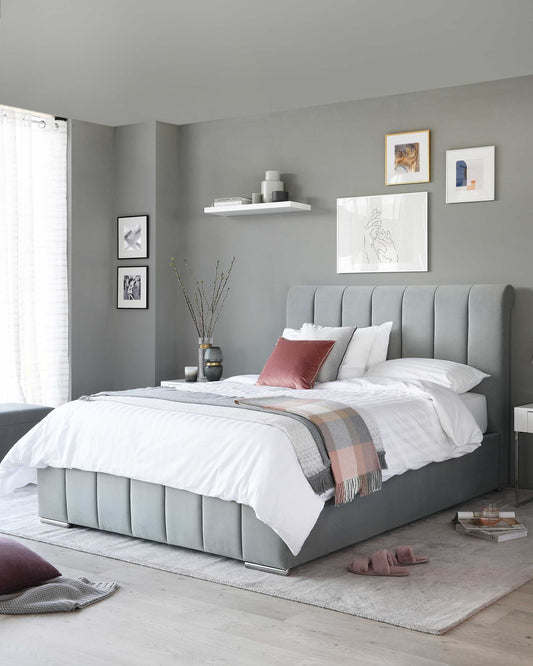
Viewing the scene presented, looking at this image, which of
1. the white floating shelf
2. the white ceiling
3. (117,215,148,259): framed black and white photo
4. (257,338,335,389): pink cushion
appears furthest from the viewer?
(117,215,148,259): framed black and white photo

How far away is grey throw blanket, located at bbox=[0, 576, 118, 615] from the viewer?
11.0 feet

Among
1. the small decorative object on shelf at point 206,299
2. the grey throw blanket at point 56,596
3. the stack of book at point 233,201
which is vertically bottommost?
the grey throw blanket at point 56,596

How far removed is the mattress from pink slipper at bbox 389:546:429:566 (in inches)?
53.8

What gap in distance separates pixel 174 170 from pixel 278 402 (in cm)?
322

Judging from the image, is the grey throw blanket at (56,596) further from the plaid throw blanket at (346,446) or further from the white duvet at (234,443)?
the plaid throw blanket at (346,446)

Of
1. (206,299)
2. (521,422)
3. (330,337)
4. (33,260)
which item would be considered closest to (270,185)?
(206,299)

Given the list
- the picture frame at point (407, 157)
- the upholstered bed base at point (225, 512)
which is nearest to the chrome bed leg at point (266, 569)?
the upholstered bed base at point (225, 512)

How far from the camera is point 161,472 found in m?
4.13

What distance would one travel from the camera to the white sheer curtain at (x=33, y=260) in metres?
6.52

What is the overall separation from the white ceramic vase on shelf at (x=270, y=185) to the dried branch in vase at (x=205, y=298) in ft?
2.20

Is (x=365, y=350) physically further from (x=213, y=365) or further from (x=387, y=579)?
(x=387, y=579)

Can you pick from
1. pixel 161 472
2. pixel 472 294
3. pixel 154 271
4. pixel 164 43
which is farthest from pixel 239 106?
pixel 154 271

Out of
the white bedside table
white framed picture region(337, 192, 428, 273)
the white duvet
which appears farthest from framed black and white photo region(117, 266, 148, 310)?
the white bedside table

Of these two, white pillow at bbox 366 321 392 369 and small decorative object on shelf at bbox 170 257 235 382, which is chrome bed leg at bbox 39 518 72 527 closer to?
white pillow at bbox 366 321 392 369
